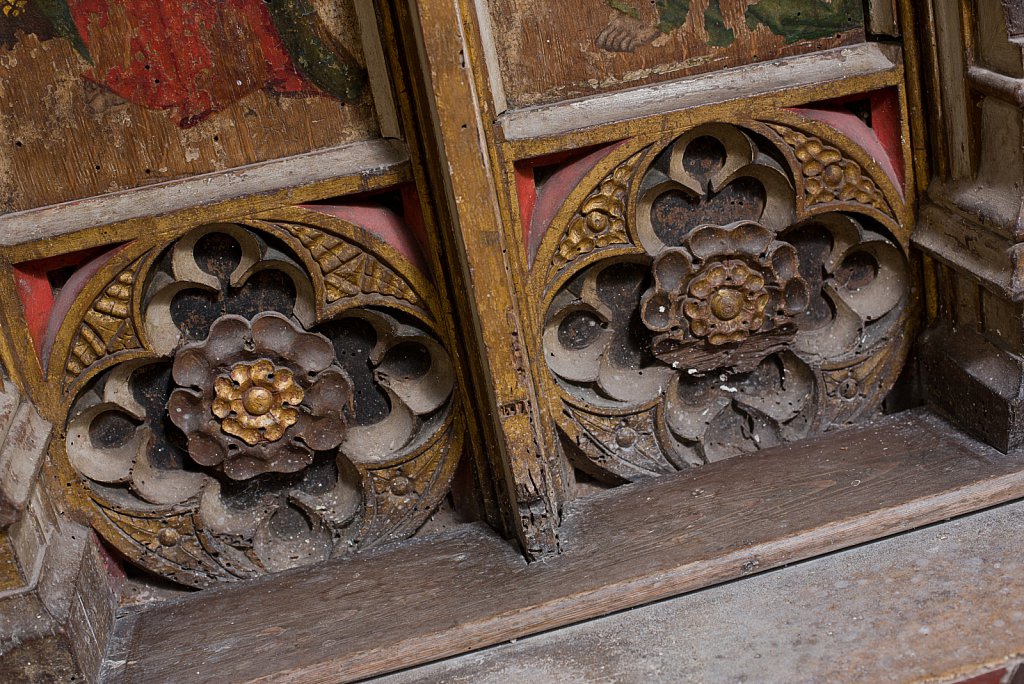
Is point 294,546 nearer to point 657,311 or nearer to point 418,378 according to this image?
point 418,378

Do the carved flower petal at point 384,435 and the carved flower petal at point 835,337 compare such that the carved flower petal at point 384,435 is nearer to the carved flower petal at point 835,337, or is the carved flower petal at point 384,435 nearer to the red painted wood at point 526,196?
the red painted wood at point 526,196

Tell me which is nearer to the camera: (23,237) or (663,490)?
(23,237)

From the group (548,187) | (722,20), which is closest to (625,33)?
(722,20)

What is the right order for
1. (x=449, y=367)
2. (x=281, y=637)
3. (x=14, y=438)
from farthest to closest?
(x=449, y=367) → (x=281, y=637) → (x=14, y=438)

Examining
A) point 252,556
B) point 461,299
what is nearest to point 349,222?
point 461,299

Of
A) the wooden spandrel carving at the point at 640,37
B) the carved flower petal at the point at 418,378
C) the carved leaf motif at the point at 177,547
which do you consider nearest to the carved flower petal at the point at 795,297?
the wooden spandrel carving at the point at 640,37

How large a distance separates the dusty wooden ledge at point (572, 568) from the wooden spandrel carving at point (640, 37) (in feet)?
2.47

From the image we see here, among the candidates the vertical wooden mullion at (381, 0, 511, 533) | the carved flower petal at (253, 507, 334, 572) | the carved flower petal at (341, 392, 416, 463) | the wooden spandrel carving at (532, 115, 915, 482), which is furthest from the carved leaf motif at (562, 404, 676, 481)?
the carved flower petal at (253, 507, 334, 572)

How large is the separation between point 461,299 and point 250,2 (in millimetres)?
597

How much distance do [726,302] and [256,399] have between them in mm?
862

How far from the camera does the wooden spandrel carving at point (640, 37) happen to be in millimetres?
2014

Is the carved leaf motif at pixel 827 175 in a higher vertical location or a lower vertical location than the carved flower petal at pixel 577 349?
higher

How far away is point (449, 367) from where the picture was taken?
215 cm

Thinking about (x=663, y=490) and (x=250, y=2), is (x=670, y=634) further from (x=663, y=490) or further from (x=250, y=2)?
(x=250, y=2)
